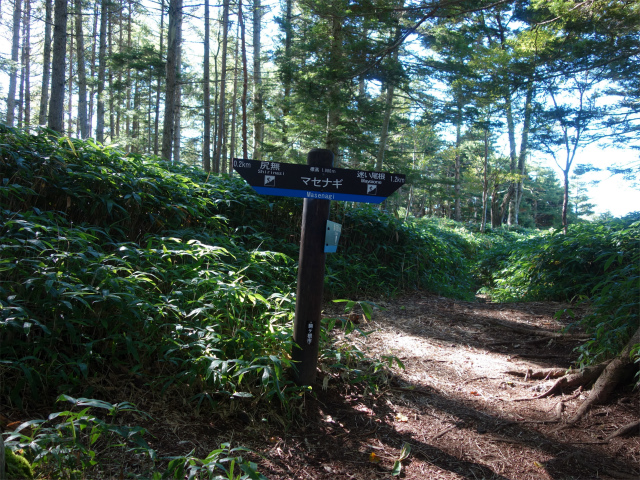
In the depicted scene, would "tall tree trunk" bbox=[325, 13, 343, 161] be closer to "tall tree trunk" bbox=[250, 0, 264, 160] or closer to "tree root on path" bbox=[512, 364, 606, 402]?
"tall tree trunk" bbox=[250, 0, 264, 160]

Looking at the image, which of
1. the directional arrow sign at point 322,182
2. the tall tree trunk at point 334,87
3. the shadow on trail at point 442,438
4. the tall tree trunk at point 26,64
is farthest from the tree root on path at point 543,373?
the tall tree trunk at point 26,64

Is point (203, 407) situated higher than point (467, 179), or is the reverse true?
point (467, 179)

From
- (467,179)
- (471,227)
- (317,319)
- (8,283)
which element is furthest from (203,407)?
(467,179)

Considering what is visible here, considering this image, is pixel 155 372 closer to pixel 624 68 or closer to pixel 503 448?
pixel 503 448

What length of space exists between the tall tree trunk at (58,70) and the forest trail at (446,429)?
24.3ft

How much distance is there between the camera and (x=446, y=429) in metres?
2.78

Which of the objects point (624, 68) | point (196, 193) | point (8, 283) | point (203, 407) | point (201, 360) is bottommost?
point (203, 407)

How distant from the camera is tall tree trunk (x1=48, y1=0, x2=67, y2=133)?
7.44 m

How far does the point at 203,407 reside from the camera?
102 inches

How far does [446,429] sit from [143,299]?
2.53 m

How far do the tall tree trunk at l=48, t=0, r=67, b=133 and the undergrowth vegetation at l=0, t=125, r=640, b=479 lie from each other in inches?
112

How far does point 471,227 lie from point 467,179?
3.73 metres

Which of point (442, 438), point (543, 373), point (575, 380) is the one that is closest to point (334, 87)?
point (543, 373)

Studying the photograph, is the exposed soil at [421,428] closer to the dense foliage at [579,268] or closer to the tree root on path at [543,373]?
the tree root on path at [543,373]
